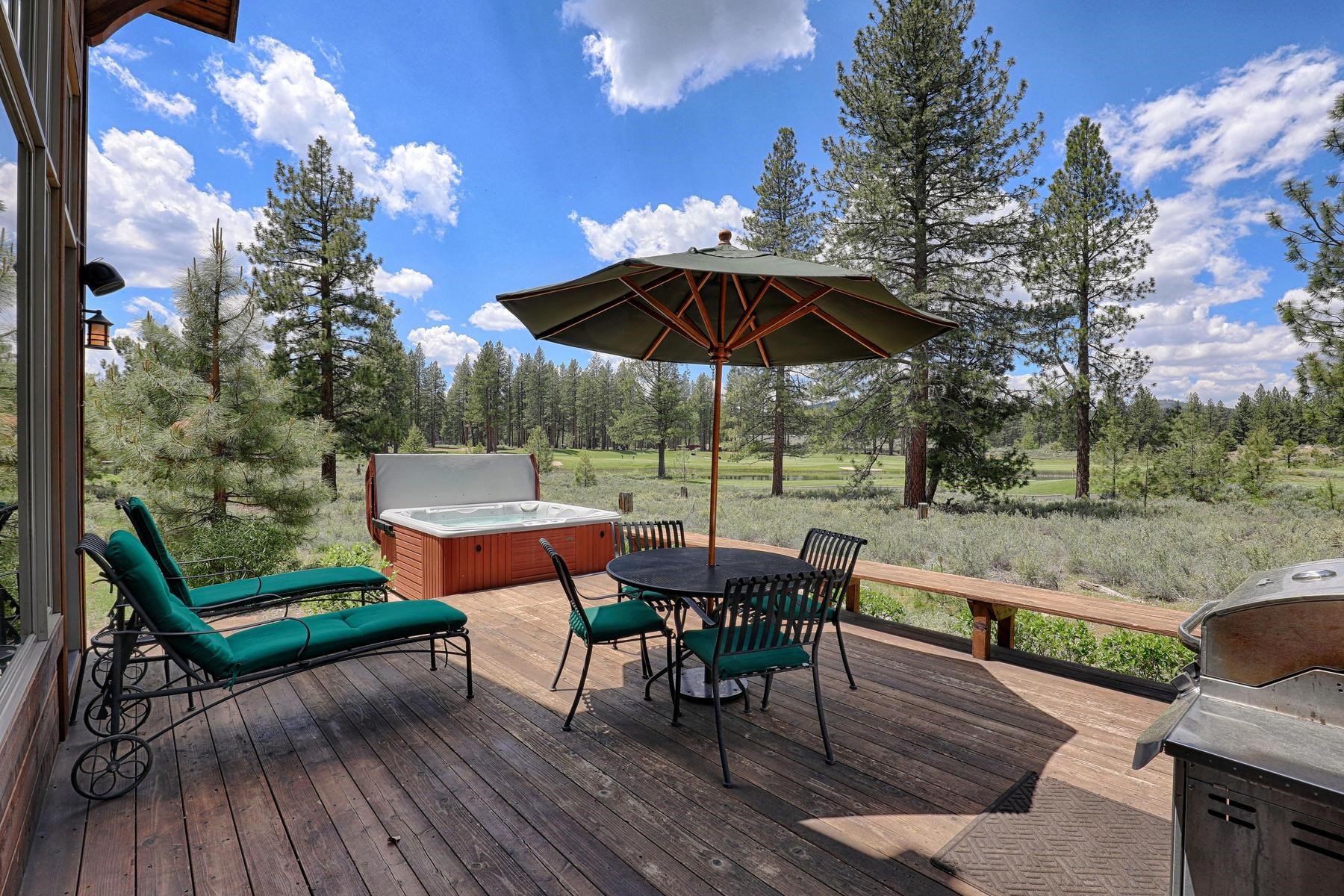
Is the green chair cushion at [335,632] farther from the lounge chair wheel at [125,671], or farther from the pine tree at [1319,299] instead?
the pine tree at [1319,299]

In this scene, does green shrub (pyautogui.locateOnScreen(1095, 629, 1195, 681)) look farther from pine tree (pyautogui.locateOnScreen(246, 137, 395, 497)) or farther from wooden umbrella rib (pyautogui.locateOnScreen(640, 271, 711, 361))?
pine tree (pyautogui.locateOnScreen(246, 137, 395, 497))

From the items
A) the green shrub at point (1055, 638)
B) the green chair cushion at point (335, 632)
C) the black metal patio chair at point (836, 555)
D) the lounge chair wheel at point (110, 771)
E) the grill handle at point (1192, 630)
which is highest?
the grill handle at point (1192, 630)

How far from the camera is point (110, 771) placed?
2.14m

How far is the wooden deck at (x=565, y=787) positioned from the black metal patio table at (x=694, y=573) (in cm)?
21

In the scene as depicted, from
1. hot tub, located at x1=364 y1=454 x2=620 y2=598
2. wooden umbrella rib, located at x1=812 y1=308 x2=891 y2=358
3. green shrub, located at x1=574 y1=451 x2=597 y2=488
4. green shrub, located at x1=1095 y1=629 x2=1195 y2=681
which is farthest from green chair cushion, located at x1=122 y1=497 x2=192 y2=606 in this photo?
green shrub, located at x1=574 y1=451 x2=597 y2=488

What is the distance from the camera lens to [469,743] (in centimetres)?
254

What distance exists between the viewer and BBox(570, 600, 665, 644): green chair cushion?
2.75 m

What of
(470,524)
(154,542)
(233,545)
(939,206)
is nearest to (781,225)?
(939,206)

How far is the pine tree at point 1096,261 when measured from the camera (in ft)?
36.7

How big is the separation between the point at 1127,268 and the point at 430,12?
12452 mm

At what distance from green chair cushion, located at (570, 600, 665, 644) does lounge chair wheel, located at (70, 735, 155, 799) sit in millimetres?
1648

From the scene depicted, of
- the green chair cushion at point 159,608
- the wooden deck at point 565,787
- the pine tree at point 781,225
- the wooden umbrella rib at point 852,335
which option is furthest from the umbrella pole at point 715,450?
the pine tree at point 781,225

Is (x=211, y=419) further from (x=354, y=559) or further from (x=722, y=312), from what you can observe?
(x=722, y=312)

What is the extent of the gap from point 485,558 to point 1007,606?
13.3ft
